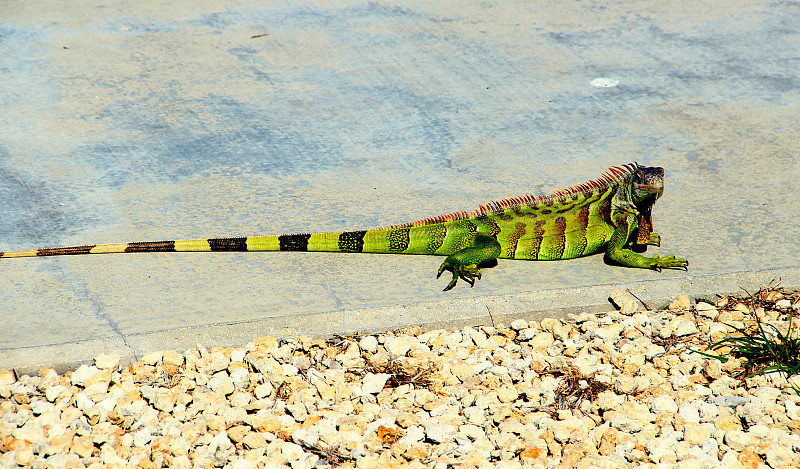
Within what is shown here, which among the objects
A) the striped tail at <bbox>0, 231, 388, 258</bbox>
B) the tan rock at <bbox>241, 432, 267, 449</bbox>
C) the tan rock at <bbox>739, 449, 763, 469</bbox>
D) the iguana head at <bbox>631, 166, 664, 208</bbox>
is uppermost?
the iguana head at <bbox>631, 166, 664, 208</bbox>

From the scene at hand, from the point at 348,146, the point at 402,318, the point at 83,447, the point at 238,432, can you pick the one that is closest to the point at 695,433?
the point at 402,318

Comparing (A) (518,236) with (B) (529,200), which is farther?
(B) (529,200)

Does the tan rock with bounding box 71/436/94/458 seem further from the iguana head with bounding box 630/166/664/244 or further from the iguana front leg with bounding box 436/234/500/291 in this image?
the iguana head with bounding box 630/166/664/244

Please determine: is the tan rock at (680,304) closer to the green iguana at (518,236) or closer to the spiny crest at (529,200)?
the green iguana at (518,236)

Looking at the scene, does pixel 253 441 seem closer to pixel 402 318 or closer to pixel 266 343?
pixel 266 343

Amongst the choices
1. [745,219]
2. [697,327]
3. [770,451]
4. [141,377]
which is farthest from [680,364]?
[141,377]

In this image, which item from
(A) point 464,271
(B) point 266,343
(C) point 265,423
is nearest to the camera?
(C) point 265,423

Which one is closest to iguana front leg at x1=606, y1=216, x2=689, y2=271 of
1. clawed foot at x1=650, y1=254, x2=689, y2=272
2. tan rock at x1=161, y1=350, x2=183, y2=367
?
clawed foot at x1=650, y1=254, x2=689, y2=272

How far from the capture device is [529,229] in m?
5.10

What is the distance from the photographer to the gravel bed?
3580 mm

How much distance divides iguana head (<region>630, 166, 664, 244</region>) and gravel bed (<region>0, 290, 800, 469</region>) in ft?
2.58

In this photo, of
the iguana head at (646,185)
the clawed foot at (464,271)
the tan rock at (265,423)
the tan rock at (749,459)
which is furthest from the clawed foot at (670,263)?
the tan rock at (265,423)

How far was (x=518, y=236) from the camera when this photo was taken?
5094 millimetres

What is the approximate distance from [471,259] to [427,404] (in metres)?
1.22
